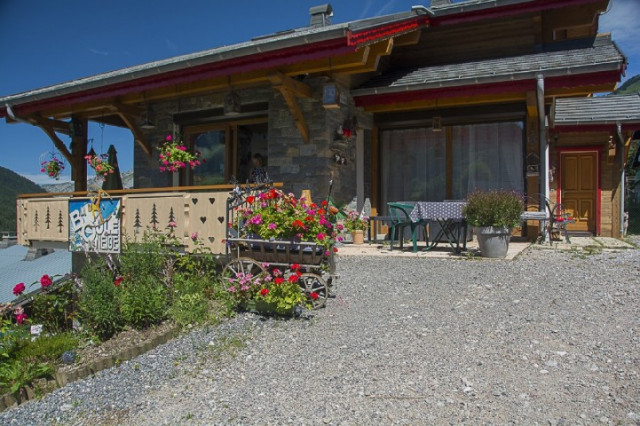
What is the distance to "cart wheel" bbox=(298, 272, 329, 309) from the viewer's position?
4.54 metres

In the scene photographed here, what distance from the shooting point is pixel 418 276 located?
18.0ft

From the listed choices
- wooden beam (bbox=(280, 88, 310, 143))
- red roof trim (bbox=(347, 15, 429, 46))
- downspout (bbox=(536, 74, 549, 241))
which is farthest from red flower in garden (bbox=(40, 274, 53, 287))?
downspout (bbox=(536, 74, 549, 241))

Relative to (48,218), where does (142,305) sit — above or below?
below

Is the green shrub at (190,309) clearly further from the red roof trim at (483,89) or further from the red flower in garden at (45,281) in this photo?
the red roof trim at (483,89)

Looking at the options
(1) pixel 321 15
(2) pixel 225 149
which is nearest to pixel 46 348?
(2) pixel 225 149

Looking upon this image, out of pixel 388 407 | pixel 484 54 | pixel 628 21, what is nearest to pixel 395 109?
pixel 484 54

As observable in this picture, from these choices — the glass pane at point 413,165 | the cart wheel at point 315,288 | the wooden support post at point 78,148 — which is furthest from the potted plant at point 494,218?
the wooden support post at point 78,148

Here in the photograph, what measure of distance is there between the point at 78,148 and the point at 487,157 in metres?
8.38

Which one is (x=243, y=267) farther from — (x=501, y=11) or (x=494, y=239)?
(x=501, y=11)

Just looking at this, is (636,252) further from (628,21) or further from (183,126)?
(183,126)

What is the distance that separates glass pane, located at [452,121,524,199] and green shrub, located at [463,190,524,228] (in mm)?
2456

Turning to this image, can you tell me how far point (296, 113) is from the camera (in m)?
7.70

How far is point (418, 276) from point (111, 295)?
3.10 metres

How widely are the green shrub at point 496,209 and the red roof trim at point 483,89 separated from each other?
2.12 meters
